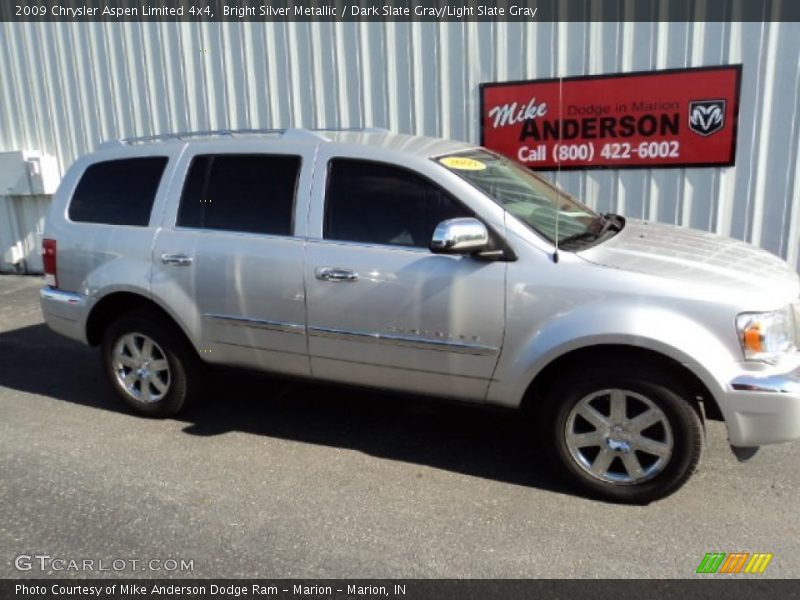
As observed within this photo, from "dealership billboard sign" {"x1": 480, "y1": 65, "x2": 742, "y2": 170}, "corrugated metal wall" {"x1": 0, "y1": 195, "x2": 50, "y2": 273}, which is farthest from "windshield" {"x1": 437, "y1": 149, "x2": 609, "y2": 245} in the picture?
"corrugated metal wall" {"x1": 0, "y1": 195, "x2": 50, "y2": 273}

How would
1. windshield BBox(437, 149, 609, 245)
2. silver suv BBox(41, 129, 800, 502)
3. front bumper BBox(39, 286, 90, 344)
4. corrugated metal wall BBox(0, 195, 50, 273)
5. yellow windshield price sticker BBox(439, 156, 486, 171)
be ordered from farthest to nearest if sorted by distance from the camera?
corrugated metal wall BBox(0, 195, 50, 273)
front bumper BBox(39, 286, 90, 344)
yellow windshield price sticker BBox(439, 156, 486, 171)
windshield BBox(437, 149, 609, 245)
silver suv BBox(41, 129, 800, 502)

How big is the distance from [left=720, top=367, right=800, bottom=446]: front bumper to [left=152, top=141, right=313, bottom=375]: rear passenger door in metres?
2.25

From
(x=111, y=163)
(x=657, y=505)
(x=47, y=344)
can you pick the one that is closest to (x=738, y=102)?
(x=657, y=505)

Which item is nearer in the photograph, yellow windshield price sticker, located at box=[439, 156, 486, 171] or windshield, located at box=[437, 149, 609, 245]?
windshield, located at box=[437, 149, 609, 245]

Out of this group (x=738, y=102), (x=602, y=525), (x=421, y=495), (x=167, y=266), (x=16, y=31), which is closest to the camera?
(x=602, y=525)

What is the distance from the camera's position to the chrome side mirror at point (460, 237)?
3.20 metres

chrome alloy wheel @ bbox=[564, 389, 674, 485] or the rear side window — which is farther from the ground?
the rear side window

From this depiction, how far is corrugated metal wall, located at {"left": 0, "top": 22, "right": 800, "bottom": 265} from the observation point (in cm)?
610

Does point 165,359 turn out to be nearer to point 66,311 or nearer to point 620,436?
point 66,311

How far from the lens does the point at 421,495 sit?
3.40 meters

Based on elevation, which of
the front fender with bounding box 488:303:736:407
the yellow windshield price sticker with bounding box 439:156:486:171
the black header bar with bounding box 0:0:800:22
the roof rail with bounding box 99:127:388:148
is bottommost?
the front fender with bounding box 488:303:736:407

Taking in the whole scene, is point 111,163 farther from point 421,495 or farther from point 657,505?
point 657,505

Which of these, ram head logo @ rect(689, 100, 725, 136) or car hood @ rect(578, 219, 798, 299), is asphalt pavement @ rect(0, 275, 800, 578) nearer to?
car hood @ rect(578, 219, 798, 299)

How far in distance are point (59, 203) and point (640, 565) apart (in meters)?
4.30
